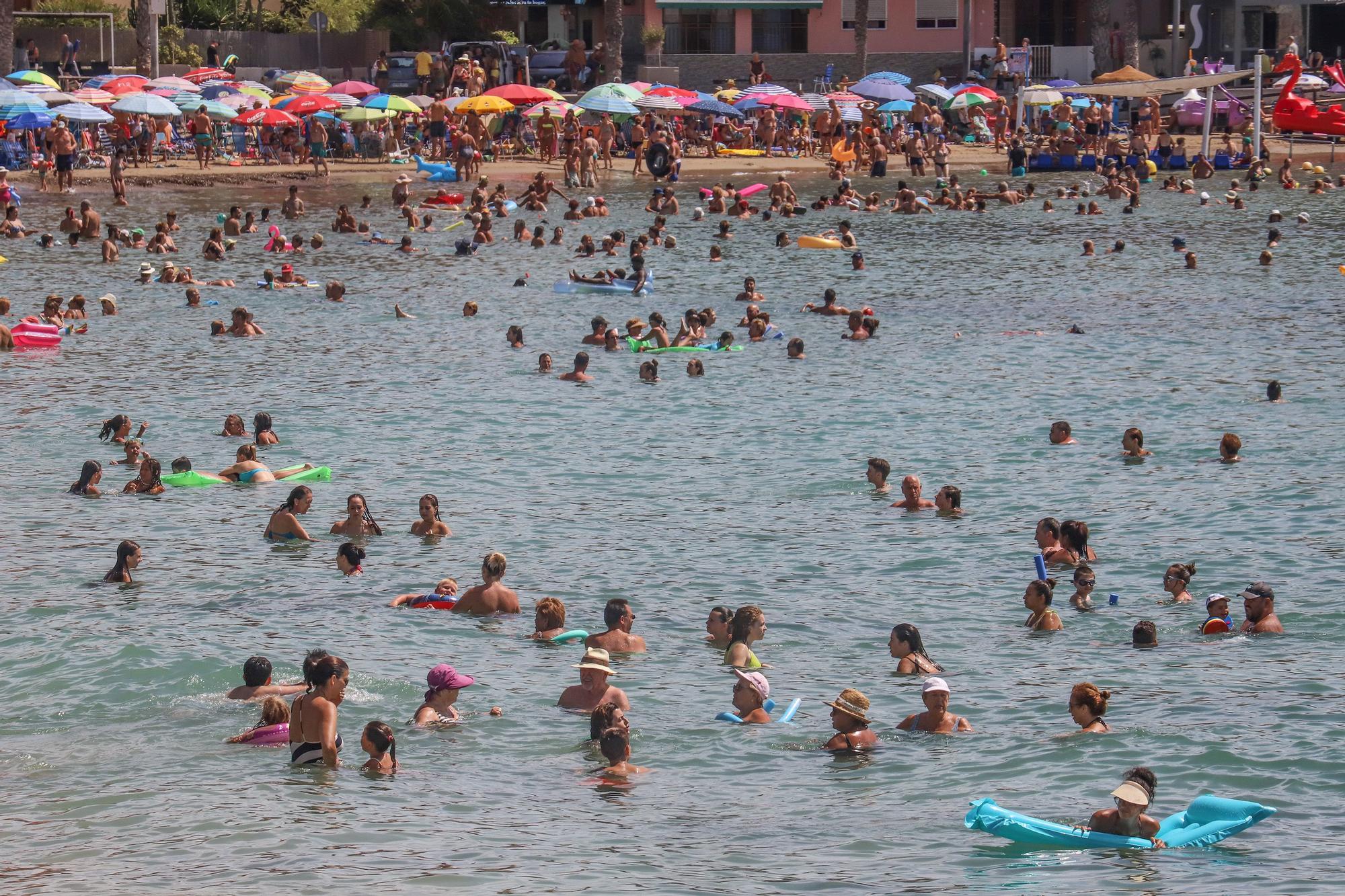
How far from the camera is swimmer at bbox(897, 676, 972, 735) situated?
12.6 m

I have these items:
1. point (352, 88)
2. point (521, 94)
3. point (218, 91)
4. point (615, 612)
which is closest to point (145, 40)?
point (218, 91)

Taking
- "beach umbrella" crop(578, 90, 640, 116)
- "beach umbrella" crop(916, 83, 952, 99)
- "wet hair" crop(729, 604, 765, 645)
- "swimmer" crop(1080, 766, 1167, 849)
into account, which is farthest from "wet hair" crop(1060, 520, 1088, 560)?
"beach umbrella" crop(916, 83, 952, 99)

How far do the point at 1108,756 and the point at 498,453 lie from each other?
1099 centimetres

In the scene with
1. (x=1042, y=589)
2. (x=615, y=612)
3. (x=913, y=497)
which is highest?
(x=913, y=497)

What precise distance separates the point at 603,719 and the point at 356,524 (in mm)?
6340

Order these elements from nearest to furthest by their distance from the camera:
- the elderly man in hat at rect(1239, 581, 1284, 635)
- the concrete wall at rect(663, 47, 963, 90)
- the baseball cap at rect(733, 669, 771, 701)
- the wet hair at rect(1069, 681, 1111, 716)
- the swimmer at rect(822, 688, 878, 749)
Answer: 1. the swimmer at rect(822, 688, 878, 749)
2. the wet hair at rect(1069, 681, 1111, 716)
3. the baseball cap at rect(733, 669, 771, 701)
4. the elderly man in hat at rect(1239, 581, 1284, 635)
5. the concrete wall at rect(663, 47, 963, 90)

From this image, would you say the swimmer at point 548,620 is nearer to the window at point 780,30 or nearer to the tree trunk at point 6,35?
the tree trunk at point 6,35

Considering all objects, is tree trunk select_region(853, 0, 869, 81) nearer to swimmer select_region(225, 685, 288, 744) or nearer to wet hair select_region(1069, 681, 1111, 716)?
wet hair select_region(1069, 681, 1111, 716)

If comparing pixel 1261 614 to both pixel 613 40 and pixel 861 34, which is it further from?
pixel 861 34

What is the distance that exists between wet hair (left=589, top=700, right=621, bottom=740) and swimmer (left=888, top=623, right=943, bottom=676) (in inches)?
103

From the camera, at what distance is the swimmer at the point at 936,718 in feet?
41.2

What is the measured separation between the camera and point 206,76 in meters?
53.8

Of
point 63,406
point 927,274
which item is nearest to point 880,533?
point 63,406

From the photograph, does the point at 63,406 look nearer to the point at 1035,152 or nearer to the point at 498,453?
the point at 498,453
